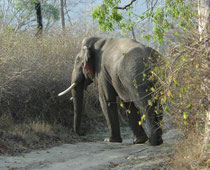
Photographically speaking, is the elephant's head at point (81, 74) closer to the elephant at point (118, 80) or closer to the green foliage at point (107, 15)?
the elephant at point (118, 80)

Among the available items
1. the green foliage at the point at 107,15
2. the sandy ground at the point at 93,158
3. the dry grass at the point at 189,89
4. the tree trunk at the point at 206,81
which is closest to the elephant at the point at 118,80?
the sandy ground at the point at 93,158

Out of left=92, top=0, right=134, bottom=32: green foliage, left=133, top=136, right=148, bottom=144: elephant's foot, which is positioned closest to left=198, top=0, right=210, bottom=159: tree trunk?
left=133, top=136, right=148, bottom=144: elephant's foot

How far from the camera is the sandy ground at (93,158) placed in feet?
25.4

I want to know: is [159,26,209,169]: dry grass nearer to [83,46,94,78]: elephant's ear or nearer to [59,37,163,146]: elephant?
[59,37,163,146]: elephant

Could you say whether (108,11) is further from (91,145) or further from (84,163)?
Answer: (84,163)

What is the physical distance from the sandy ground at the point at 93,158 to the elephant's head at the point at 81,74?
1.75 meters

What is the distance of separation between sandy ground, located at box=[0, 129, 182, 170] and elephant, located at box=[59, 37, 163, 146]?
568mm

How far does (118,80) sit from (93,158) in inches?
81.3

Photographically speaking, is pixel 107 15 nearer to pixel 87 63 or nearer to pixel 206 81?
pixel 87 63

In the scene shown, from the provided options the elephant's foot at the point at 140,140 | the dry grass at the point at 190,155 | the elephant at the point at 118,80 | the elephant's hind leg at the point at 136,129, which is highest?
the elephant at the point at 118,80

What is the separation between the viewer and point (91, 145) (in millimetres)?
10938

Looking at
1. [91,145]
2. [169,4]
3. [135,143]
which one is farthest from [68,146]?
[169,4]

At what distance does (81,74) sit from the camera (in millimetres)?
12117

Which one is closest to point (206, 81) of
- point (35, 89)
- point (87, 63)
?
point (87, 63)
